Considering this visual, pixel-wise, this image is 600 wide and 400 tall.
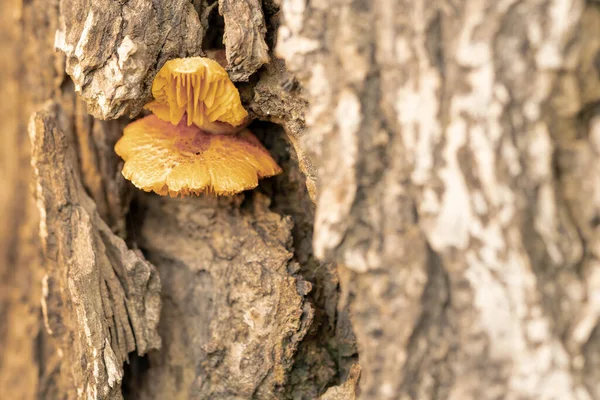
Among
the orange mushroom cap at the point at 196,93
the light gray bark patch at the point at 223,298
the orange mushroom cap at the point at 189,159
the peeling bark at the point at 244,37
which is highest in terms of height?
the peeling bark at the point at 244,37

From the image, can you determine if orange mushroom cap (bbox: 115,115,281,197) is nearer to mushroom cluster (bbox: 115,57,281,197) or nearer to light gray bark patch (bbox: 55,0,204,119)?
mushroom cluster (bbox: 115,57,281,197)

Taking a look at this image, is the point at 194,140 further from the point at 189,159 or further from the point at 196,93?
the point at 196,93

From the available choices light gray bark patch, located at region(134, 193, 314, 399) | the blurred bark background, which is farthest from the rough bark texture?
light gray bark patch, located at region(134, 193, 314, 399)

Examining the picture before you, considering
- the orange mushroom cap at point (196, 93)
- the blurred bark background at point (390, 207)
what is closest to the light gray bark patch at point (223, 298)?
the blurred bark background at point (390, 207)

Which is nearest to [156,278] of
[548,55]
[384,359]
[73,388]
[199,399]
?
[199,399]

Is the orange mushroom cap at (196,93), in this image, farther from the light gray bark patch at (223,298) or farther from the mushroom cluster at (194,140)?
Result: the light gray bark patch at (223,298)

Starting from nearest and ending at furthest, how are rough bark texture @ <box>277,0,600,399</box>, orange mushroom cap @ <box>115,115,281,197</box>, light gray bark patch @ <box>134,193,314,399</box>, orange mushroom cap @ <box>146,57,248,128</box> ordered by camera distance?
rough bark texture @ <box>277,0,600,399</box>
orange mushroom cap @ <box>146,57,248,128</box>
orange mushroom cap @ <box>115,115,281,197</box>
light gray bark patch @ <box>134,193,314,399</box>
